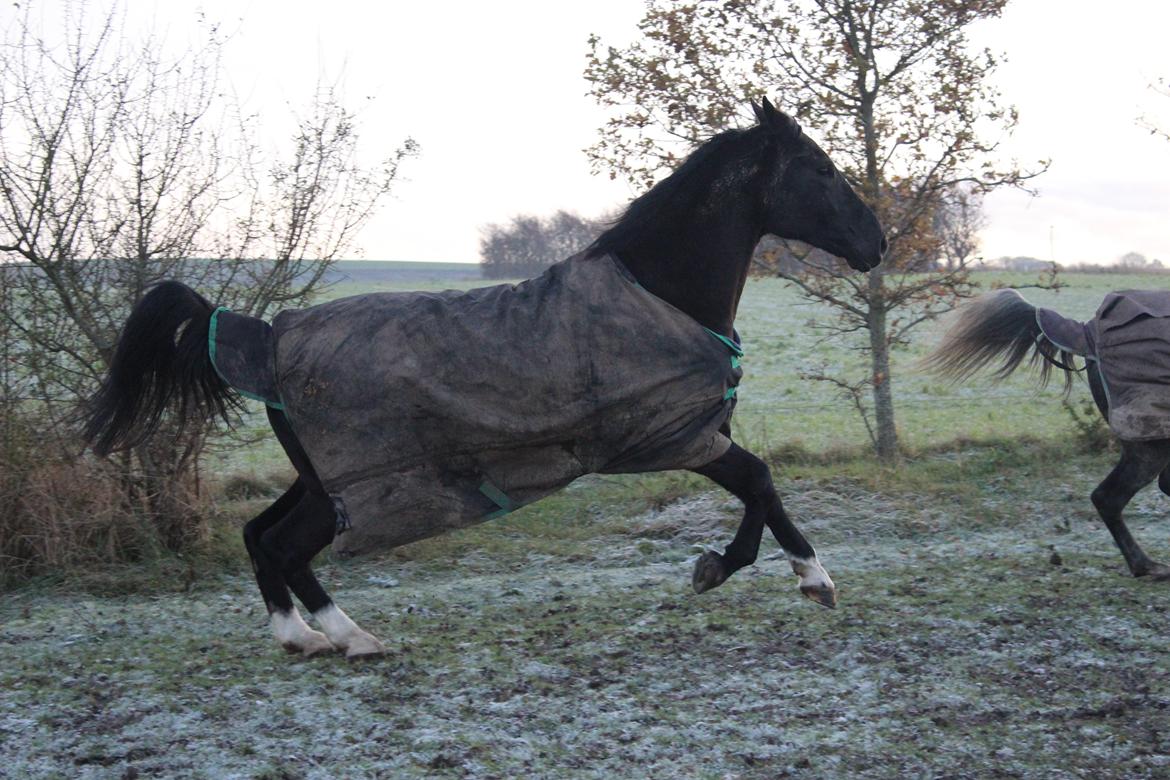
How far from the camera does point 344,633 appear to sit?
186 inches

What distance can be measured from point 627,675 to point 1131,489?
9.84ft

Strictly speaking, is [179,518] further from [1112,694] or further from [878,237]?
[1112,694]

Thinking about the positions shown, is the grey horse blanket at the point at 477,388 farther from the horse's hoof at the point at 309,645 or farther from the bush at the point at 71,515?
the bush at the point at 71,515

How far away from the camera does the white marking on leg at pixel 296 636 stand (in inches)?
187

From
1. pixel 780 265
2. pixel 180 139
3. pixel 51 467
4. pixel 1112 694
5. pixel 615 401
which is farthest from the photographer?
pixel 780 265

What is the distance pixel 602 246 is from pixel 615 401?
671 mm

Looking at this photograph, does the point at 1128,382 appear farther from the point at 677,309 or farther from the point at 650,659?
the point at 650,659

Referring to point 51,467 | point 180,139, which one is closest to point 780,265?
point 180,139

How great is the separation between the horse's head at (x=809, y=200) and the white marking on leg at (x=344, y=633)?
2394 millimetres


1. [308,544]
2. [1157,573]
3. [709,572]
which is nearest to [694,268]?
[709,572]

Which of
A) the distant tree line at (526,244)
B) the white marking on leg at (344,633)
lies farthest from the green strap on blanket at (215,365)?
the distant tree line at (526,244)

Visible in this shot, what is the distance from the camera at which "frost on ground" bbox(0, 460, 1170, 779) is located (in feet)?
11.7

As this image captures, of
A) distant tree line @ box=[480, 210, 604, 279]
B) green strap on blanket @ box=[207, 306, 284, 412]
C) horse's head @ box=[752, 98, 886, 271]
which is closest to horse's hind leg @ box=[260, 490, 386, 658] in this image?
green strap on blanket @ box=[207, 306, 284, 412]

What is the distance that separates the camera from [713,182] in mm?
4758
